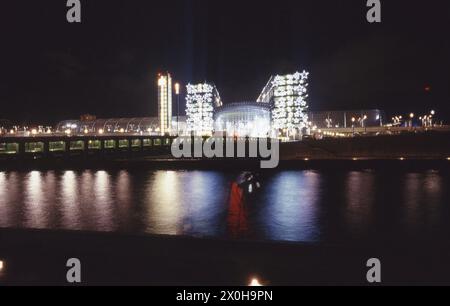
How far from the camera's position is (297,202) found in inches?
466

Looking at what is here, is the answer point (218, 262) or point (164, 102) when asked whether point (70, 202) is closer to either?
point (218, 262)

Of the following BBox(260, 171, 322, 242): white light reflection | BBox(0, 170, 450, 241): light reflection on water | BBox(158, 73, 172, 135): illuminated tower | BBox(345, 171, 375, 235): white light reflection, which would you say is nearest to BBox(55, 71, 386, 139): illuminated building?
BBox(158, 73, 172, 135): illuminated tower

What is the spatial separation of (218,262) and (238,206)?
5.09 m

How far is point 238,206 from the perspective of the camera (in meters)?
11.2

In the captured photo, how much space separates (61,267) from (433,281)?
5.11 metres

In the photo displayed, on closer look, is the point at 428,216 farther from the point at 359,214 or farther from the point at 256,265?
the point at 256,265

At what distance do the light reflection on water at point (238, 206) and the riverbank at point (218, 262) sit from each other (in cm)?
166

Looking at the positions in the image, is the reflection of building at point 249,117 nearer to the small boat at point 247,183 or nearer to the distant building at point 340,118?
the distant building at point 340,118

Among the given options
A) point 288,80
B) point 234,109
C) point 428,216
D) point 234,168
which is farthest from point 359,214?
point 234,109

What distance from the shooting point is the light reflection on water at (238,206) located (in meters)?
8.58

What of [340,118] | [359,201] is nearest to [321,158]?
[359,201]

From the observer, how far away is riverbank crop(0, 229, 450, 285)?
18.5ft

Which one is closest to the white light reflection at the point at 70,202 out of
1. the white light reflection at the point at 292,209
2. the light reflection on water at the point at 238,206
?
the light reflection on water at the point at 238,206
